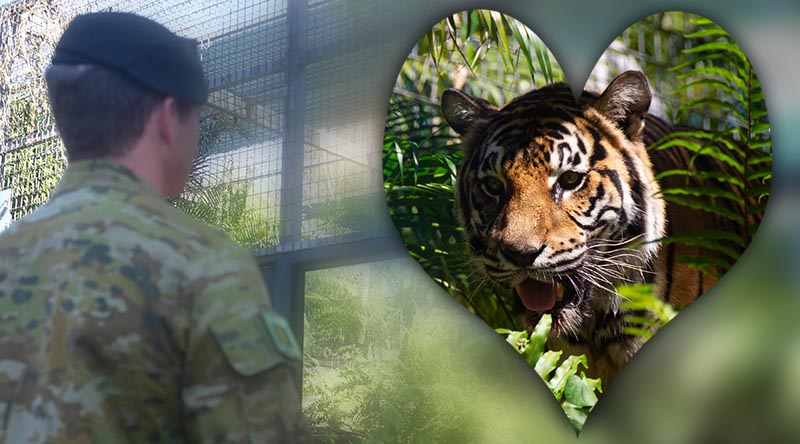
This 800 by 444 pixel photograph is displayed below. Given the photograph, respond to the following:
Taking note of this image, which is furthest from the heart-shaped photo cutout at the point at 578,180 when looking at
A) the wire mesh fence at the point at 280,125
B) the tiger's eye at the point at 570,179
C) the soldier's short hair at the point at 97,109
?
the soldier's short hair at the point at 97,109

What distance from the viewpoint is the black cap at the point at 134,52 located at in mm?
1592

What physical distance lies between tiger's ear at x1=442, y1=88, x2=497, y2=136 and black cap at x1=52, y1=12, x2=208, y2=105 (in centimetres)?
90

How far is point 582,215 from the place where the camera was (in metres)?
2.21

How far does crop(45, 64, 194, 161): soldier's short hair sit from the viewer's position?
5.05ft

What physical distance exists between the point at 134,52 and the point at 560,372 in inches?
53.6

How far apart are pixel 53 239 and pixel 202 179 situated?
1.90 meters

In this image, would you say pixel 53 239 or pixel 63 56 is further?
pixel 63 56

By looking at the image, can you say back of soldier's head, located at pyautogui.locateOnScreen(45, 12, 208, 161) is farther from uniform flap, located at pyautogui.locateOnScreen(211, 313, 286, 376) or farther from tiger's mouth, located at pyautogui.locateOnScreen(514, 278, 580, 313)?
tiger's mouth, located at pyautogui.locateOnScreen(514, 278, 580, 313)

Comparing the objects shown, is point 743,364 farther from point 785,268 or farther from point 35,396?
point 35,396

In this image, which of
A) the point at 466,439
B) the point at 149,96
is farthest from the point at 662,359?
the point at 149,96

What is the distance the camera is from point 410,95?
8.38ft

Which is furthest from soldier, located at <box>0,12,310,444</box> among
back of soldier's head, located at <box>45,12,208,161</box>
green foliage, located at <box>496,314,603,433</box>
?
green foliage, located at <box>496,314,603,433</box>

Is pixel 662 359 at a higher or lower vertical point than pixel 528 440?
higher

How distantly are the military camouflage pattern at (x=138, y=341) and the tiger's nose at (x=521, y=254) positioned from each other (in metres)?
1.08
